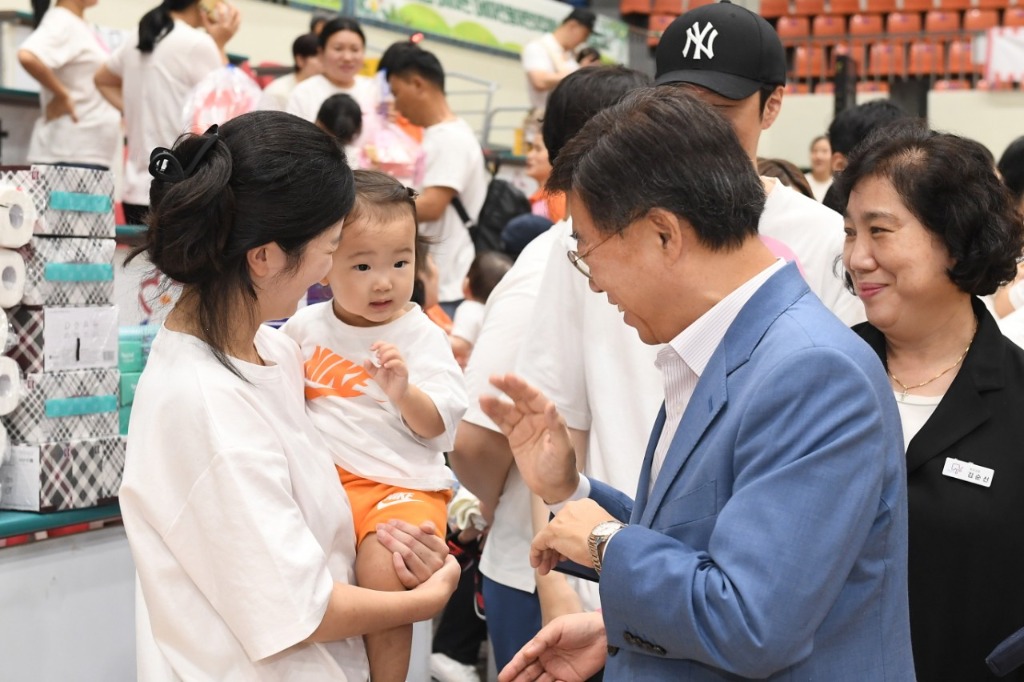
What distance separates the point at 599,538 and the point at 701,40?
3.71 ft

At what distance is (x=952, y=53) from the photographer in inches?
547

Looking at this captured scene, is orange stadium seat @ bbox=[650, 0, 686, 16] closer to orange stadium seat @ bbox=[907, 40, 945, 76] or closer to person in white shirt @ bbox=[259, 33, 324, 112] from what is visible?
orange stadium seat @ bbox=[907, 40, 945, 76]

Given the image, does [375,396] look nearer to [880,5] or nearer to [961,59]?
[961,59]

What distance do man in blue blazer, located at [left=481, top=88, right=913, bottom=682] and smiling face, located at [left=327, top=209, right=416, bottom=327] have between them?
2.35 ft

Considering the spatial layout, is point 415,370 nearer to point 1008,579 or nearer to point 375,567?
point 375,567

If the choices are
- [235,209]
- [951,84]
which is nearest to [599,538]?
[235,209]

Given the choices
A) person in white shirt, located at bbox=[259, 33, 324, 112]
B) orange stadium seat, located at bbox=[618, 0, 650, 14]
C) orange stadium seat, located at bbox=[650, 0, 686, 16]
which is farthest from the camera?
orange stadium seat, located at bbox=[650, 0, 686, 16]

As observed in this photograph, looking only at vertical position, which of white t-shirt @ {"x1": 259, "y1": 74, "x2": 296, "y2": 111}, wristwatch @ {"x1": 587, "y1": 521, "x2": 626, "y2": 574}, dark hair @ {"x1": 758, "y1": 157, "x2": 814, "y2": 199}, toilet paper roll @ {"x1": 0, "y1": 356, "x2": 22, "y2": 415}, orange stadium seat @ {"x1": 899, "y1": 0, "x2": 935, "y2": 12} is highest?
orange stadium seat @ {"x1": 899, "y1": 0, "x2": 935, "y2": 12}

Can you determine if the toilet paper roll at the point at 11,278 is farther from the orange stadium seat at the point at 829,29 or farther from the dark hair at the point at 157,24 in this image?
the orange stadium seat at the point at 829,29

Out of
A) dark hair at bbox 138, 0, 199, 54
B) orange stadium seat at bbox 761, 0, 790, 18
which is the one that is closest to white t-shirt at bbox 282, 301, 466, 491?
dark hair at bbox 138, 0, 199, 54

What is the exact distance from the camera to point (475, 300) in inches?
185

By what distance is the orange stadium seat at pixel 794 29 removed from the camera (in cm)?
1502

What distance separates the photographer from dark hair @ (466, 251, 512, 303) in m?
4.57

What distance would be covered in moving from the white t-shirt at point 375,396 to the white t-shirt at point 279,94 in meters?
3.83
